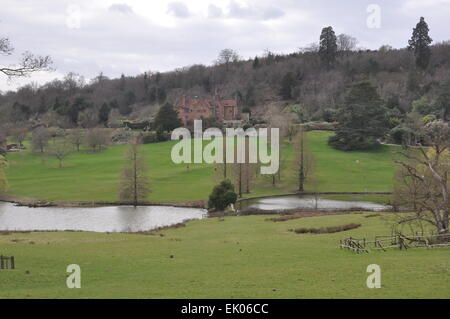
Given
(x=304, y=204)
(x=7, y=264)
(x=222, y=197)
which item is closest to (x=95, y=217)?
(x=222, y=197)

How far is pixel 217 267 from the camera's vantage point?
25766 mm

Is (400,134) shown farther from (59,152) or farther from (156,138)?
(59,152)

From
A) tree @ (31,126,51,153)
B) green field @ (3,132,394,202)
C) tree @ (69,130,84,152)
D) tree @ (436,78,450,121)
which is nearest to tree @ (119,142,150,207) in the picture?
green field @ (3,132,394,202)

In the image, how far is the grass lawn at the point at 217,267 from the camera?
20219 mm

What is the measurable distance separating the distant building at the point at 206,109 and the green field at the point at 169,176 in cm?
3245

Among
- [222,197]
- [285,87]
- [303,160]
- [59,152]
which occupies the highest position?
[285,87]

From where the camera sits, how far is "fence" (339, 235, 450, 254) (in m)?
30.0

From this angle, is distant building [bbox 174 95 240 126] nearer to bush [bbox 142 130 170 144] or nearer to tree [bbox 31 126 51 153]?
bush [bbox 142 130 170 144]

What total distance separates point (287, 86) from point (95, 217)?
107346 millimetres

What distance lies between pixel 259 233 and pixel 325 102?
10298cm

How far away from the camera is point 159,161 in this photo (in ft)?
320

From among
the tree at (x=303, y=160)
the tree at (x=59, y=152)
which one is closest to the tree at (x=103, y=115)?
the tree at (x=59, y=152)

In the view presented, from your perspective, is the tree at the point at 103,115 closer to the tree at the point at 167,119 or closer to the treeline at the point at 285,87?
the treeline at the point at 285,87
